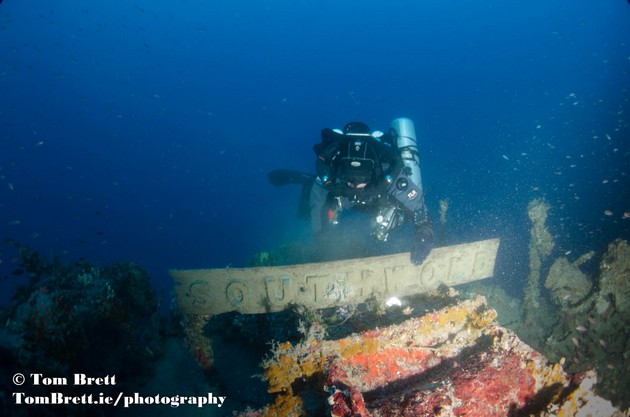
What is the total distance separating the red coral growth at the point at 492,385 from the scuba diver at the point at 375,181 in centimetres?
242

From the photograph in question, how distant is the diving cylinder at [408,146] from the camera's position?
5840mm

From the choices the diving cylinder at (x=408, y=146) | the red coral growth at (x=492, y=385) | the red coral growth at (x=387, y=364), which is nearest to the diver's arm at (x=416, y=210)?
the diving cylinder at (x=408, y=146)

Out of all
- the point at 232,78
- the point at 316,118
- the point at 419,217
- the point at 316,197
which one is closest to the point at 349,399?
the point at 419,217

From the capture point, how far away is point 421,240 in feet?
16.5

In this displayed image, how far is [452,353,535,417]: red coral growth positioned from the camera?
233 centimetres

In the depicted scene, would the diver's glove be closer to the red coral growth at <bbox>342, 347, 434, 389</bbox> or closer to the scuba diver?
the scuba diver

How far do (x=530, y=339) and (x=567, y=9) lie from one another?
141340mm

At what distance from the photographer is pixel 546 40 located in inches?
4279

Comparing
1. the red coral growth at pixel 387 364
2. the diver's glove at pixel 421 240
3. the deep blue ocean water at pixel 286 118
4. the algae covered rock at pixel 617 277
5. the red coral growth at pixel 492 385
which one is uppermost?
the deep blue ocean water at pixel 286 118

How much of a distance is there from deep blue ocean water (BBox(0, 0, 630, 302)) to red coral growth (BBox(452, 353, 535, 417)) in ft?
39.7

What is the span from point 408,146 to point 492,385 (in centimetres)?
446

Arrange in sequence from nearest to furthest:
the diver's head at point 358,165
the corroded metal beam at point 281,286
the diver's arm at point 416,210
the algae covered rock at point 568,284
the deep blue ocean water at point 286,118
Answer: the corroded metal beam at point 281,286 → the diver's head at point 358,165 → the diver's arm at point 416,210 → the algae covered rock at point 568,284 → the deep blue ocean water at point 286,118

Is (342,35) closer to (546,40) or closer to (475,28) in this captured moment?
(475,28)

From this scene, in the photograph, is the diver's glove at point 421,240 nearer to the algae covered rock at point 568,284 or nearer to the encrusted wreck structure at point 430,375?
the encrusted wreck structure at point 430,375
